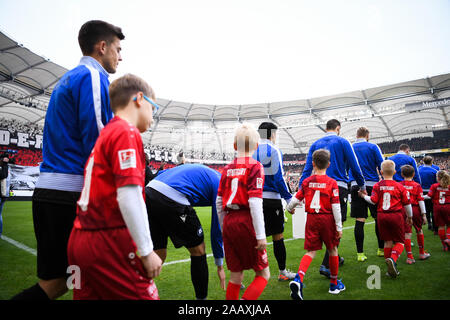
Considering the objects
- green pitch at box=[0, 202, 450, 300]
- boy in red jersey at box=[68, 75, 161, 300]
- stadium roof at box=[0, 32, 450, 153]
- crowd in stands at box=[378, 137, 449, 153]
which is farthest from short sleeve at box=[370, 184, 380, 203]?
crowd in stands at box=[378, 137, 449, 153]

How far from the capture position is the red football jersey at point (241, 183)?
7.14 feet

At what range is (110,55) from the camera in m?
1.96

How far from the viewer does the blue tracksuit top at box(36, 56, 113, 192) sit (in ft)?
5.38

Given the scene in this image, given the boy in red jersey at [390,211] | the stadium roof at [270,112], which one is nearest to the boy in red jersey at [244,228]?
the boy in red jersey at [390,211]

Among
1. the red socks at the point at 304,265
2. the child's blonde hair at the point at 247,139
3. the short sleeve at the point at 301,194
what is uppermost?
the child's blonde hair at the point at 247,139

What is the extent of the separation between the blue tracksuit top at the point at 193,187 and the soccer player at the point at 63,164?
3.03 feet

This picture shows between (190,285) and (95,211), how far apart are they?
247 centimetres

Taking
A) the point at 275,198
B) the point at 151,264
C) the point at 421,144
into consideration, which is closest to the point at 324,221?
the point at 275,198

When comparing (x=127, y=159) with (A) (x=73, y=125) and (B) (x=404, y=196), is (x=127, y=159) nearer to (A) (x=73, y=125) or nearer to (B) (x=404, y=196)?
(A) (x=73, y=125)

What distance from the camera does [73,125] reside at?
1717mm

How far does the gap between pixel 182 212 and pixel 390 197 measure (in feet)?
10.5

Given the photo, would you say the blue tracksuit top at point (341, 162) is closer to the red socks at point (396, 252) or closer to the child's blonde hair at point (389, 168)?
the child's blonde hair at point (389, 168)

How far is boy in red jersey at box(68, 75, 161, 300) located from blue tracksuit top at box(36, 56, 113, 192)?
0.44 metres

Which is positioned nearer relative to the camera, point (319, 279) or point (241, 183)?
point (241, 183)
